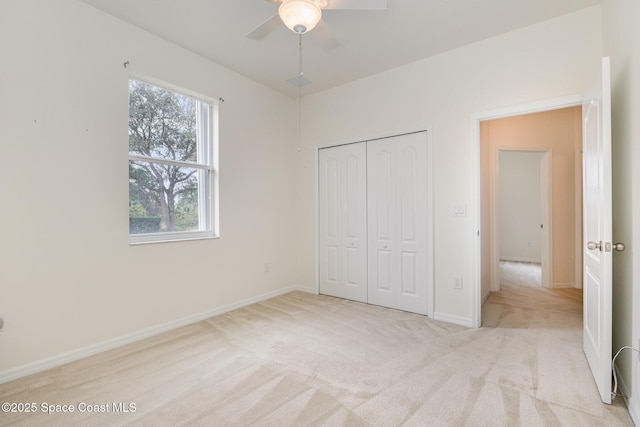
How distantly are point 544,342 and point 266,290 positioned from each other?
3.03m

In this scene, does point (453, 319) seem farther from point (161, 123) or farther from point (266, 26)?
point (161, 123)

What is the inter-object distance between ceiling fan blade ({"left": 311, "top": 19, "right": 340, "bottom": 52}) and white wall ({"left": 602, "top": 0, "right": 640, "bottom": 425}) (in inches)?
67.9

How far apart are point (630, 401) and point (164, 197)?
3.79 m

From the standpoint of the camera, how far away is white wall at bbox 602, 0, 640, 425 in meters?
1.67

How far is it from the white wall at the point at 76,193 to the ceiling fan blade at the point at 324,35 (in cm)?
168

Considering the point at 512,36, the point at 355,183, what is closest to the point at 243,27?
the point at 355,183

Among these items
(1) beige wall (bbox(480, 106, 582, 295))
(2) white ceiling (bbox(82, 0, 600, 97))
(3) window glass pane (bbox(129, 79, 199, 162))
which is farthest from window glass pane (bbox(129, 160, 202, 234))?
(1) beige wall (bbox(480, 106, 582, 295))

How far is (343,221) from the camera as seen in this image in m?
4.08

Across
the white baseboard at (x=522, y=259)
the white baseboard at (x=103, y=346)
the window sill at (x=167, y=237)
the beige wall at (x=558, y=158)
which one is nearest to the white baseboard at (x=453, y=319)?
the beige wall at (x=558, y=158)

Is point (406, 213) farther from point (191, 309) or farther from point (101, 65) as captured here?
point (101, 65)

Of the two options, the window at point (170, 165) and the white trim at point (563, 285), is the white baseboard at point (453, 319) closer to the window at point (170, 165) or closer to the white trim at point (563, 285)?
the white trim at point (563, 285)

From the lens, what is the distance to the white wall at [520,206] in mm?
7039

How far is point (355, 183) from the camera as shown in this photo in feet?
13.0

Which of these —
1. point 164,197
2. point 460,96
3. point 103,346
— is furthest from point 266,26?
point 103,346
